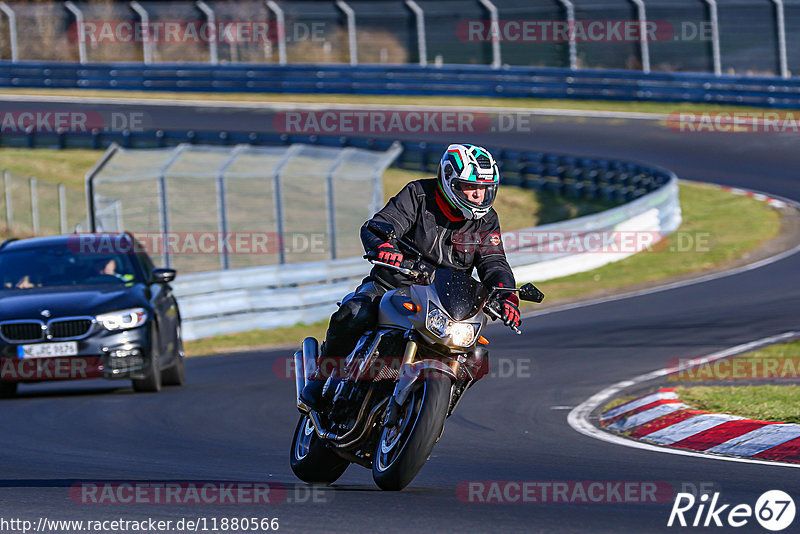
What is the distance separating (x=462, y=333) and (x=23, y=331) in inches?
286

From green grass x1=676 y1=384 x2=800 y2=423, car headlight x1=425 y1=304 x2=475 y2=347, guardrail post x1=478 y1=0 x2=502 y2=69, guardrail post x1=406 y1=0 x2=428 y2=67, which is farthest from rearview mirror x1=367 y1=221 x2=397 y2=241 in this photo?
guardrail post x1=406 y1=0 x2=428 y2=67

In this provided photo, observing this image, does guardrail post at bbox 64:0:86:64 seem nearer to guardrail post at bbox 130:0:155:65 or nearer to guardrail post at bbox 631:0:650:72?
guardrail post at bbox 130:0:155:65

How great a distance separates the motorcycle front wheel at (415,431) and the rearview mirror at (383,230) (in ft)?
2.83

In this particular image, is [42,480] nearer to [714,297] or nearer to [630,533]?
[630,533]

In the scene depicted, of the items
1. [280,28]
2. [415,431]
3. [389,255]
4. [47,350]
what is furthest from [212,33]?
[415,431]

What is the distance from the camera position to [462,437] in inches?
394

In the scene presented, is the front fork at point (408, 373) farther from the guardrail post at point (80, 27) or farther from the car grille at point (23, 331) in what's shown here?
the guardrail post at point (80, 27)

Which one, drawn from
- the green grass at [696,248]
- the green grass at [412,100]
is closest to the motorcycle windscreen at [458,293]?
the green grass at [696,248]

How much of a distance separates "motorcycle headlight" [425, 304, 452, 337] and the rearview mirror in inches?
23.8

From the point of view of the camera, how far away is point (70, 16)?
43.3 metres

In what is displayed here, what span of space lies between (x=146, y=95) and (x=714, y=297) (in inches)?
1165

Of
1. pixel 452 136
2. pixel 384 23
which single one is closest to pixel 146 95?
pixel 384 23

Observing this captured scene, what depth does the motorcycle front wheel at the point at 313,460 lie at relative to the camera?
24.9 ft

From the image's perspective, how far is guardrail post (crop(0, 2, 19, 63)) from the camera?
1714 inches
